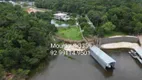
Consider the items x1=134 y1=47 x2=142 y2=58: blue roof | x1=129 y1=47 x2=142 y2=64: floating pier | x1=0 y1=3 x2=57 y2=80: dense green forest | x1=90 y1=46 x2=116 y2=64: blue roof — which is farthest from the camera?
x1=134 y1=47 x2=142 y2=58: blue roof

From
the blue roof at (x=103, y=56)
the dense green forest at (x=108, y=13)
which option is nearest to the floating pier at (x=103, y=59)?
the blue roof at (x=103, y=56)

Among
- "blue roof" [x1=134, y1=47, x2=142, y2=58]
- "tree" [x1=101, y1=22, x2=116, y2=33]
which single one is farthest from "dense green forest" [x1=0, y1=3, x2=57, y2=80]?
"blue roof" [x1=134, y1=47, x2=142, y2=58]

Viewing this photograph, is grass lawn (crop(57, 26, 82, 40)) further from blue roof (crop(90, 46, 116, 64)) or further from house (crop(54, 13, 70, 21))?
blue roof (crop(90, 46, 116, 64))

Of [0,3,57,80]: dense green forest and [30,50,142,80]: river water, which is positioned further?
[30,50,142,80]: river water

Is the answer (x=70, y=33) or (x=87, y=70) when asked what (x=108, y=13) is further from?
(x=87, y=70)

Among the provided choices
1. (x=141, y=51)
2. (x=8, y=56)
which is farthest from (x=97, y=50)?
(x=8, y=56)

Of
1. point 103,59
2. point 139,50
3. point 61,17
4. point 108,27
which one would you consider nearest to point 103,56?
point 103,59

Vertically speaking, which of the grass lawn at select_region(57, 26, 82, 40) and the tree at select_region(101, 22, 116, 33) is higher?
the tree at select_region(101, 22, 116, 33)
